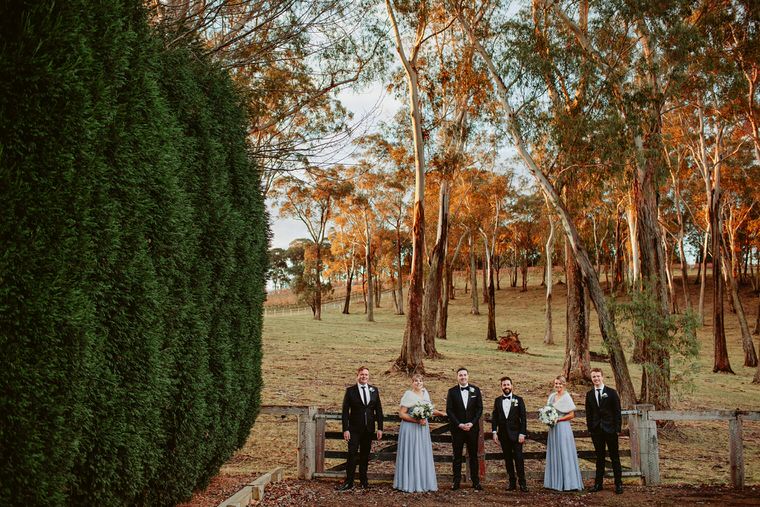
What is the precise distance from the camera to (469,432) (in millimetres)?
8914

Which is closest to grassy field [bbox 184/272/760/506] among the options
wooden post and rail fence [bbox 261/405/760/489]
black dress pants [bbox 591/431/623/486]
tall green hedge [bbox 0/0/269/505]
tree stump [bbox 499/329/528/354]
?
tree stump [bbox 499/329/528/354]

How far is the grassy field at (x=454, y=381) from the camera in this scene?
1131 centimetres

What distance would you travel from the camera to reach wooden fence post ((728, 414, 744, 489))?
9016 mm

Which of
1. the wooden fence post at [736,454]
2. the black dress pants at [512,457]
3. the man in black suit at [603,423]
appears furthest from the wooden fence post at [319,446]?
the wooden fence post at [736,454]

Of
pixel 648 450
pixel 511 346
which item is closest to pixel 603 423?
pixel 648 450

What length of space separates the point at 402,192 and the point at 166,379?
38.3 metres

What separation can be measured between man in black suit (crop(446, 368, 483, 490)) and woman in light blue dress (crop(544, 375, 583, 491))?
106 centimetres

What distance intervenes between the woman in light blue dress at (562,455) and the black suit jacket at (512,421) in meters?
0.47

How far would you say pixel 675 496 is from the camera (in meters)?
8.41

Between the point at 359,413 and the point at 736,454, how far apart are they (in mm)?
5658

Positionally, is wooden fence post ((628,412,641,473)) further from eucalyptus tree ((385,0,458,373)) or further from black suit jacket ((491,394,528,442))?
eucalyptus tree ((385,0,458,373))

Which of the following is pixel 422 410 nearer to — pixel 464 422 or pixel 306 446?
pixel 464 422

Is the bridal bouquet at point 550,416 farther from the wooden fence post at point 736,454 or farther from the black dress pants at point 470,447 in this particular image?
the wooden fence post at point 736,454

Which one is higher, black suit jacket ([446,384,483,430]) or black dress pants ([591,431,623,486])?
black suit jacket ([446,384,483,430])
